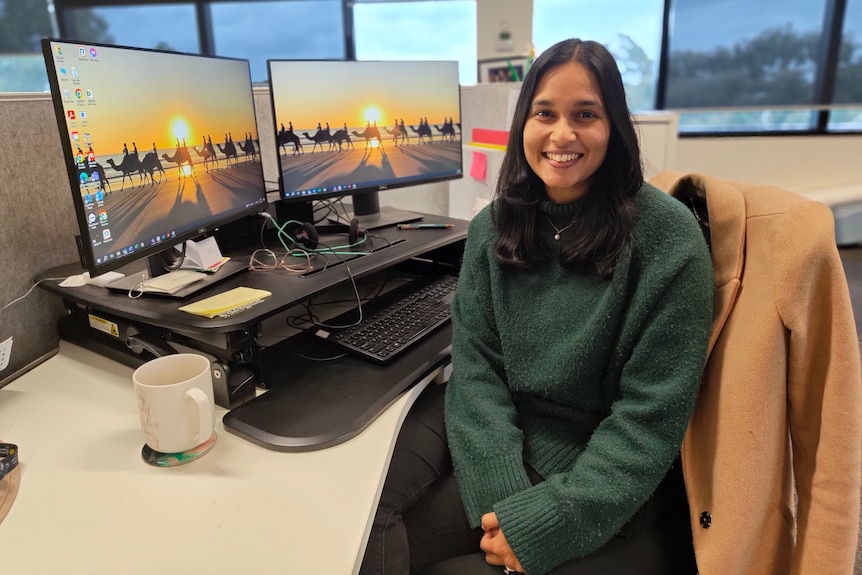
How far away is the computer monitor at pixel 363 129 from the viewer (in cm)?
124

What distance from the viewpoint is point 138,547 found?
594 mm

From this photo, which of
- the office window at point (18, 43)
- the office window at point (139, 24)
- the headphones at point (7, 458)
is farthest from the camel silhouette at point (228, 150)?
the office window at point (18, 43)

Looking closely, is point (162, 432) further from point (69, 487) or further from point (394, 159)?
point (394, 159)

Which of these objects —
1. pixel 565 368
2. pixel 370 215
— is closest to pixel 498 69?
pixel 370 215

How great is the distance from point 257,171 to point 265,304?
432 mm

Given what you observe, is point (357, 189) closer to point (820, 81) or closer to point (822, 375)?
point (822, 375)

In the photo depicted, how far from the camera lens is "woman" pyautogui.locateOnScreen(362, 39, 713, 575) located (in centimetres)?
78

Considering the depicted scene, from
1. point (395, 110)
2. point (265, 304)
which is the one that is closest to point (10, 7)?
point (395, 110)

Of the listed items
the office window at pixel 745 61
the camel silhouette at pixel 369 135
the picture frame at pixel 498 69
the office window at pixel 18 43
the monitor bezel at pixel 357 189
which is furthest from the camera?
the office window at pixel 18 43

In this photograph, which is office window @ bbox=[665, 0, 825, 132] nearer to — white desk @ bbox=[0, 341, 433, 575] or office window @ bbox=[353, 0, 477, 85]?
office window @ bbox=[353, 0, 477, 85]

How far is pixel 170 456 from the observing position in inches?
28.6

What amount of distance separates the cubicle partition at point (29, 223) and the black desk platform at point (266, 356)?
31 mm

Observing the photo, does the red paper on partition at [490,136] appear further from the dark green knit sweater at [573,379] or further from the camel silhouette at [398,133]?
the dark green knit sweater at [573,379]

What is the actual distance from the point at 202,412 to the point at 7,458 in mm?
236
